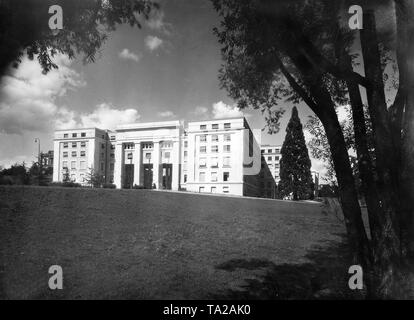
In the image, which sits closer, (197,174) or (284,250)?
(284,250)

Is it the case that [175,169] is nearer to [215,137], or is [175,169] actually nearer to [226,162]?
[226,162]

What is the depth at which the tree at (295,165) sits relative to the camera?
59.1m

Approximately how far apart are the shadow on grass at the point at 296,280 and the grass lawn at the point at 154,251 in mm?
28

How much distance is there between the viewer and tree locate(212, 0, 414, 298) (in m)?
5.93

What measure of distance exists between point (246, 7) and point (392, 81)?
4.52m

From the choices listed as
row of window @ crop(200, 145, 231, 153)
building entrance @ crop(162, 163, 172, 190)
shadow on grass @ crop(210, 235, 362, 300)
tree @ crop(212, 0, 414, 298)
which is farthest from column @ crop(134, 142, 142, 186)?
tree @ crop(212, 0, 414, 298)

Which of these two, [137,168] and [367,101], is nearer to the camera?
[367,101]

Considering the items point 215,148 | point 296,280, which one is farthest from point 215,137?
point 296,280

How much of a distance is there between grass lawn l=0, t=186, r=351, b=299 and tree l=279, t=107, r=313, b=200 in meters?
35.6

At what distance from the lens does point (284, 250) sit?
14953 millimetres

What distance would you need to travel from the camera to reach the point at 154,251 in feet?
43.2

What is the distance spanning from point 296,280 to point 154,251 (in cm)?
552
